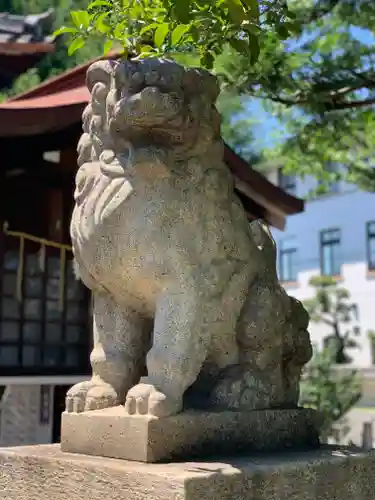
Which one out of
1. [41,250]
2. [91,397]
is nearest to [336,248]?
[41,250]

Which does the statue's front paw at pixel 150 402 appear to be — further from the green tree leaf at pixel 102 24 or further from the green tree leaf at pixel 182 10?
the green tree leaf at pixel 102 24

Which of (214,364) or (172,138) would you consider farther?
(214,364)

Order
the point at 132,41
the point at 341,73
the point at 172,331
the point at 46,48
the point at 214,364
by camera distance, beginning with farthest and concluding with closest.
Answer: the point at 46,48, the point at 341,73, the point at 132,41, the point at 214,364, the point at 172,331

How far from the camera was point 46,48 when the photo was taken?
691 cm

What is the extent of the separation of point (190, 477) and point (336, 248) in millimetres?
19415

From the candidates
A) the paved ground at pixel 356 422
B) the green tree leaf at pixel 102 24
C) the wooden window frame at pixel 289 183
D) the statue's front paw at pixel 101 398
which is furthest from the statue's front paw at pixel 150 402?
the wooden window frame at pixel 289 183

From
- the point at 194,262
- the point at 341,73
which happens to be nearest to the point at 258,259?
the point at 194,262

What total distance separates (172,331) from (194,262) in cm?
23

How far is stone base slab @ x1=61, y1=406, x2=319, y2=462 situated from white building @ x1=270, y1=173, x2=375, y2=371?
16.6m

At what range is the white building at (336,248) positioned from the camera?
19531 mm

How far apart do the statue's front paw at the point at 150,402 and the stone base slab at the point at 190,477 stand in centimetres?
15

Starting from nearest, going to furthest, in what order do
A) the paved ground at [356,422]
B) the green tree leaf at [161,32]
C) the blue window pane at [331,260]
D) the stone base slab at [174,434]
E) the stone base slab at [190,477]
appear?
the stone base slab at [190,477] → the stone base slab at [174,434] → the green tree leaf at [161,32] → the paved ground at [356,422] → the blue window pane at [331,260]

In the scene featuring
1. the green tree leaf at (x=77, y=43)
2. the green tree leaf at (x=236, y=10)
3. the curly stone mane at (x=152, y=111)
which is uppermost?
the green tree leaf at (x=77, y=43)

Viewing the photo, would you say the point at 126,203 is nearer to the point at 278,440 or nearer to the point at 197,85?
the point at 197,85
